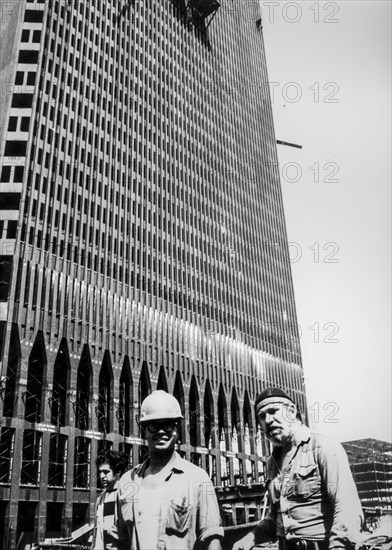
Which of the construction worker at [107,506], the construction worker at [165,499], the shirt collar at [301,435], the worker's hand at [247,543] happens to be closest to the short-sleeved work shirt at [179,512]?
the construction worker at [165,499]

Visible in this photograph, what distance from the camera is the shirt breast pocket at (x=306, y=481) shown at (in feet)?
13.6

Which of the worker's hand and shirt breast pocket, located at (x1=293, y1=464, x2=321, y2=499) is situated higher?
shirt breast pocket, located at (x1=293, y1=464, x2=321, y2=499)

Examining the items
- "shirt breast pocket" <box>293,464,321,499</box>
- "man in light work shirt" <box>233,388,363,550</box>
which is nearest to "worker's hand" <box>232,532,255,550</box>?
"man in light work shirt" <box>233,388,363,550</box>

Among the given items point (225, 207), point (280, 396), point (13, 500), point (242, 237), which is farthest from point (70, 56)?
point (280, 396)

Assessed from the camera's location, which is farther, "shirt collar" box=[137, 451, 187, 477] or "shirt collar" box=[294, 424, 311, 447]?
"shirt collar" box=[294, 424, 311, 447]

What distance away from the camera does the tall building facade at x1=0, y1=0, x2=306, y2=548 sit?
40.4 meters

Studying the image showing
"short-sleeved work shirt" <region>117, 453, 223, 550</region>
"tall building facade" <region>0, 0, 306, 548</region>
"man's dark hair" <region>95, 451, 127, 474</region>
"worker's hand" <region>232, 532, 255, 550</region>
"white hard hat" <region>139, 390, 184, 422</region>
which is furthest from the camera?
"tall building facade" <region>0, 0, 306, 548</region>

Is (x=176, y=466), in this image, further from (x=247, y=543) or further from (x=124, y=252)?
A: (x=124, y=252)

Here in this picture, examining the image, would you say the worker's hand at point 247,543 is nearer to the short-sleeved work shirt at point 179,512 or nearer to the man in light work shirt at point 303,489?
the man in light work shirt at point 303,489

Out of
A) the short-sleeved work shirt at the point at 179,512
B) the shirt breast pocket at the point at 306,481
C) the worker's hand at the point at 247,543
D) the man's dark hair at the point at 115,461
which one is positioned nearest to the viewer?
the short-sleeved work shirt at the point at 179,512

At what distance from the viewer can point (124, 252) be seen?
53.5m

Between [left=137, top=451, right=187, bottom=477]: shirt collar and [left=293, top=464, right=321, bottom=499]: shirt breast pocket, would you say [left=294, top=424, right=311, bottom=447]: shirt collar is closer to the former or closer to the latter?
[left=293, top=464, right=321, bottom=499]: shirt breast pocket

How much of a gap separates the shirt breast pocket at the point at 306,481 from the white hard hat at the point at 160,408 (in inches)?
43.9

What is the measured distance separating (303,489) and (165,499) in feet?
3.68
